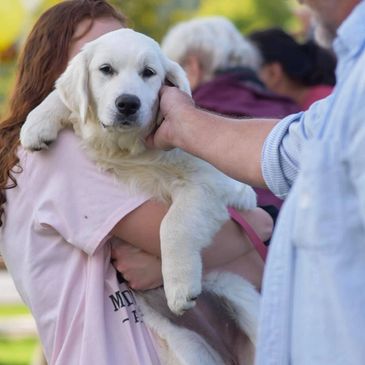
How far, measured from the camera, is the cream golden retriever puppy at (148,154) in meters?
2.77

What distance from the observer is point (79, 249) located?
8.93 ft

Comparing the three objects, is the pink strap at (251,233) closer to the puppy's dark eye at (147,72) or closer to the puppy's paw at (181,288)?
Answer: the puppy's paw at (181,288)

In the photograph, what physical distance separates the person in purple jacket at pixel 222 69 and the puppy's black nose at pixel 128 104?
189 centimetres

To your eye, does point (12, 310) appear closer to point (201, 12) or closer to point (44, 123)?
point (44, 123)

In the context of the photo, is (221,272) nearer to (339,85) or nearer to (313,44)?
(339,85)

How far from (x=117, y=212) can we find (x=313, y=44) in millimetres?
3780

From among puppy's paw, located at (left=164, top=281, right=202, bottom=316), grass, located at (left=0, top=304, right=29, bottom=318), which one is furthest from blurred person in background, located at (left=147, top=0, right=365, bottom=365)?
grass, located at (left=0, top=304, right=29, bottom=318)

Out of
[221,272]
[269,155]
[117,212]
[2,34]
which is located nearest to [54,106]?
[117,212]

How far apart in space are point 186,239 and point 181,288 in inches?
6.2

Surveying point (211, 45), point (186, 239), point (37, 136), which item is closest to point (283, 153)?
point (186, 239)

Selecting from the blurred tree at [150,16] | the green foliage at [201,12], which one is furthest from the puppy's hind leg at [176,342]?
the blurred tree at [150,16]

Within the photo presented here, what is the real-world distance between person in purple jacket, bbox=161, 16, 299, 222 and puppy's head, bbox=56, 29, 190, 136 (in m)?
1.78

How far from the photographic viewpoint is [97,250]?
2705 millimetres

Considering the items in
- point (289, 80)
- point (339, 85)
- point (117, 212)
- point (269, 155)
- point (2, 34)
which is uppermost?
point (339, 85)
